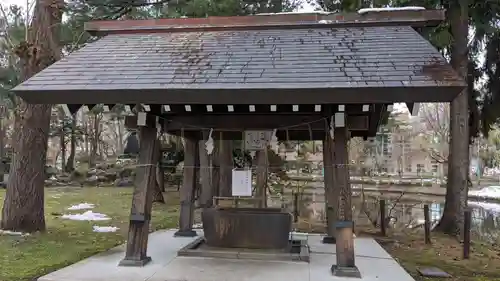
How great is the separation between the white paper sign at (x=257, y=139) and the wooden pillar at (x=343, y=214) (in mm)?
1151

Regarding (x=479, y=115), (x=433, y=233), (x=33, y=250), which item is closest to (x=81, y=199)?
(x=33, y=250)

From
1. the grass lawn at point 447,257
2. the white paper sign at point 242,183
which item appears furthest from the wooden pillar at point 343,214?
the white paper sign at point 242,183

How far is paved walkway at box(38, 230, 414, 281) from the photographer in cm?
491

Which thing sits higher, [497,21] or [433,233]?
[497,21]

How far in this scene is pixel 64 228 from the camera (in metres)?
8.28

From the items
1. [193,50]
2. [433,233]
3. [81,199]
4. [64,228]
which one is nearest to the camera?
[193,50]

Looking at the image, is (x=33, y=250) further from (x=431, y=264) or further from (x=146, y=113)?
(x=431, y=264)

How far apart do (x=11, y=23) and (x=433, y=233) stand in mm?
10408

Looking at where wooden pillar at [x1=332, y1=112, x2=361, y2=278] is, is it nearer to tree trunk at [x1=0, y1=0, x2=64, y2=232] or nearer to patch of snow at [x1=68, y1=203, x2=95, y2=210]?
tree trunk at [x1=0, y1=0, x2=64, y2=232]

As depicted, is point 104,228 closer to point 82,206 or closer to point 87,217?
point 87,217

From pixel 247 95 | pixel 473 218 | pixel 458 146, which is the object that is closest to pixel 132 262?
pixel 247 95

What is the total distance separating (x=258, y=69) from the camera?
4.89 m

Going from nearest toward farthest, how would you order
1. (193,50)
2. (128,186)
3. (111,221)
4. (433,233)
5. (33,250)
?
(193,50)
(33,250)
(433,233)
(111,221)
(128,186)

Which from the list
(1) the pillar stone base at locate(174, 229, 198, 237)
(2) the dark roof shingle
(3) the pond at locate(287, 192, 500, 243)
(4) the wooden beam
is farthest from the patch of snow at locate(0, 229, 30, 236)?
(3) the pond at locate(287, 192, 500, 243)
